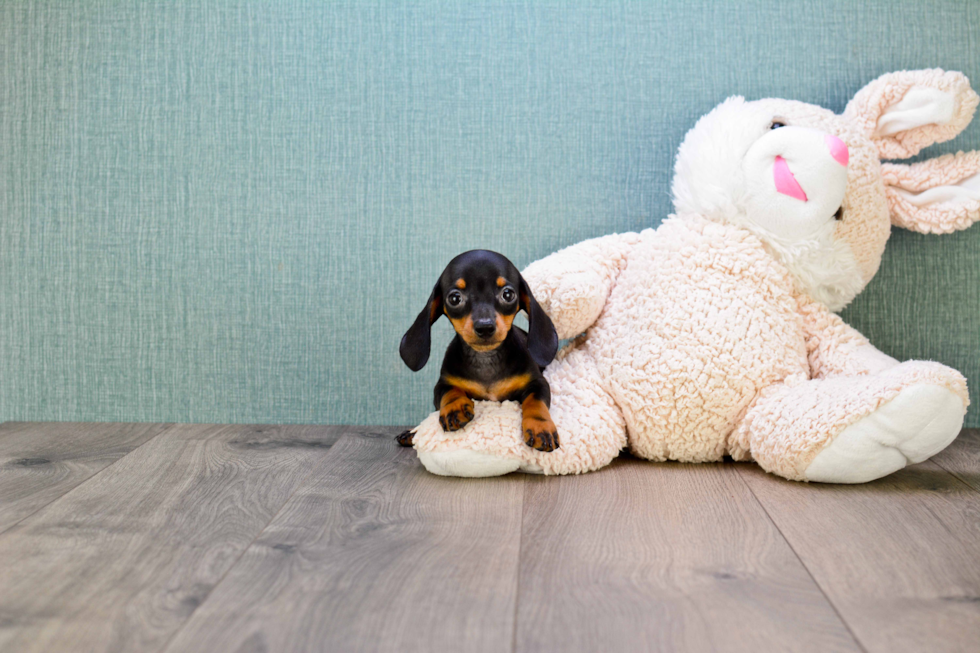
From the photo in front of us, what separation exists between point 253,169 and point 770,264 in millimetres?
1063

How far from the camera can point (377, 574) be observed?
0.85 m

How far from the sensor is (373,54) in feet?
5.11

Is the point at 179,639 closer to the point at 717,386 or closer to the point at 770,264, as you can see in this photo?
the point at 717,386

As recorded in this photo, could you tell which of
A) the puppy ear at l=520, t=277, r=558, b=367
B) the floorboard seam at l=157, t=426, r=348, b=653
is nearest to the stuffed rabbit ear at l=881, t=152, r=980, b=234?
the puppy ear at l=520, t=277, r=558, b=367

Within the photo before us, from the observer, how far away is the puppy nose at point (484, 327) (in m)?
1.09

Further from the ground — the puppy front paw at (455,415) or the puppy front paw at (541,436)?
the puppy front paw at (455,415)

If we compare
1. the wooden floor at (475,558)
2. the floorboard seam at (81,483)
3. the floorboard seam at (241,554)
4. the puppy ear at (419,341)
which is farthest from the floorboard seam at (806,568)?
the floorboard seam at (81,483)

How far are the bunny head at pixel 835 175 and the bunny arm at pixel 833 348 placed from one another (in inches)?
1.6

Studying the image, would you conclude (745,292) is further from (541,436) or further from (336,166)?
(336,166)

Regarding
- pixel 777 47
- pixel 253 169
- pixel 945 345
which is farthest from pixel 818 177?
pixel 253 169

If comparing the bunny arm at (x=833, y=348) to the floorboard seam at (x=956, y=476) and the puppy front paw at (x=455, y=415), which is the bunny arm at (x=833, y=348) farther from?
the puppy front paw at (x=455, y=415)

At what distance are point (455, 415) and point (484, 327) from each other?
0.57ft

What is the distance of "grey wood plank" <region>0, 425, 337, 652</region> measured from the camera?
2.44ft

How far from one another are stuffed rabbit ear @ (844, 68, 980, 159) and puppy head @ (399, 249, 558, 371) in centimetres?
74
